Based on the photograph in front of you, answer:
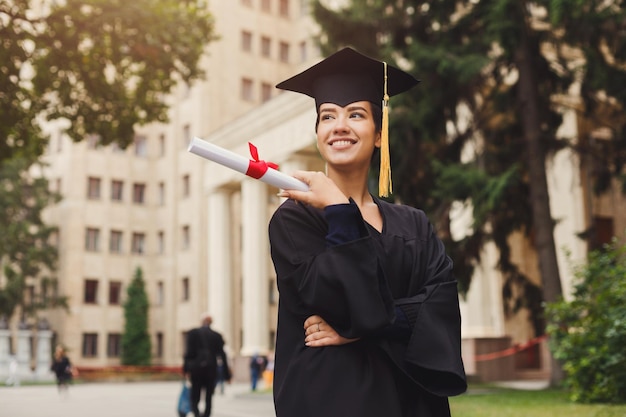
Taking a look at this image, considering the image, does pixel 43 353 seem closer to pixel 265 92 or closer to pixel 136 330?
pixel 136 330

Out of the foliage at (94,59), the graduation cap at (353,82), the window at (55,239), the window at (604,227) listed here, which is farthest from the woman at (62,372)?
the window at (55,239)

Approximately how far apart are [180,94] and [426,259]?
59.1m

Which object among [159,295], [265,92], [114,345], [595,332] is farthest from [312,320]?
[159,295]

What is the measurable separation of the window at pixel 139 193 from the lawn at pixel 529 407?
48020 mm

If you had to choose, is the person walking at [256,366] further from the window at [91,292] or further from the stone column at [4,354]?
the window at [91,292]

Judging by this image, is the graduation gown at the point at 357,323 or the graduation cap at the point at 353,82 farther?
the graduation cap at the point at 353,82

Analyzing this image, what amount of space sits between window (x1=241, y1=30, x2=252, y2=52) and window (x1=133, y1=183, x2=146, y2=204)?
12.8 meters

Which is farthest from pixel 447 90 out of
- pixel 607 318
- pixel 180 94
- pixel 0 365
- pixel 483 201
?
pixel 180 94

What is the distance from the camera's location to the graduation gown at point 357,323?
2.93 metres

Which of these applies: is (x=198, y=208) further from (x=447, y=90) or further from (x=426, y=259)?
(x=426, y=259)

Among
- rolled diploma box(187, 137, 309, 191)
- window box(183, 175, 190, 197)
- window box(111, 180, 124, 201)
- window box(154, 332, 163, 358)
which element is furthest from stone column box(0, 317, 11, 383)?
rolled diploma box(187, 137, 309, 191)

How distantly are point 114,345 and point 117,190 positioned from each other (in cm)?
1122

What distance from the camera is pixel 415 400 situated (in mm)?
3084

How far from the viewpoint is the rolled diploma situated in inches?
111
